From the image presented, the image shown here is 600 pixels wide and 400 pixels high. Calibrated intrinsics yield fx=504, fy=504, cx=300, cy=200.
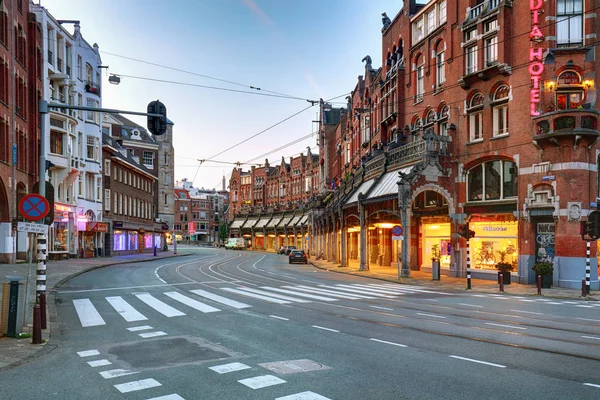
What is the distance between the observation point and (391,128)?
3950cm

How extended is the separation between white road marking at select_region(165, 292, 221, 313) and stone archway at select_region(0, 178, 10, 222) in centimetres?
1586

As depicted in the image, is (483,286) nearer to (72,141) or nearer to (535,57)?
(535,57)

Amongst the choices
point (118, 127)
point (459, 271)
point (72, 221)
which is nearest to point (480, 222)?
point (459, 271)

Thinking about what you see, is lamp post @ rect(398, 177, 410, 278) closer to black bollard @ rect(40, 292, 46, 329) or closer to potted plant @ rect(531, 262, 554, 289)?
potted plant @ rect(531, 262, 554, 289)

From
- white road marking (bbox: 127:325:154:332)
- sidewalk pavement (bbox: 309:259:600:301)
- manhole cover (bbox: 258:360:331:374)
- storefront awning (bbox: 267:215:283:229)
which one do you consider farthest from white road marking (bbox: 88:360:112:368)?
storefront awning (bbox: 267:215:283:229)

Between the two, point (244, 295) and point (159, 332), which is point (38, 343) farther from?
point (244, 295)

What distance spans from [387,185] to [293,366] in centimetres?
2515

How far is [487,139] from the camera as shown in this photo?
27.9 metres

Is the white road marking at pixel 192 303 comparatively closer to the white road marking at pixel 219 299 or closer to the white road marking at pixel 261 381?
the white road marking at pixel 219 299

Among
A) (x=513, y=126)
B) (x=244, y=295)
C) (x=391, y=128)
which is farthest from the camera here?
(x=391, y=128)

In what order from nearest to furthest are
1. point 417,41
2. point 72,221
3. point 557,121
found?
1. point 557,121
2. point 417,41
3. point 72,221

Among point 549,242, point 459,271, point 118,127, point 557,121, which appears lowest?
point 459,271

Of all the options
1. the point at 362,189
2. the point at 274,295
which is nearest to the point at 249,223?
the point at 362,189

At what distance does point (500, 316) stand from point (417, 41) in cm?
2529
